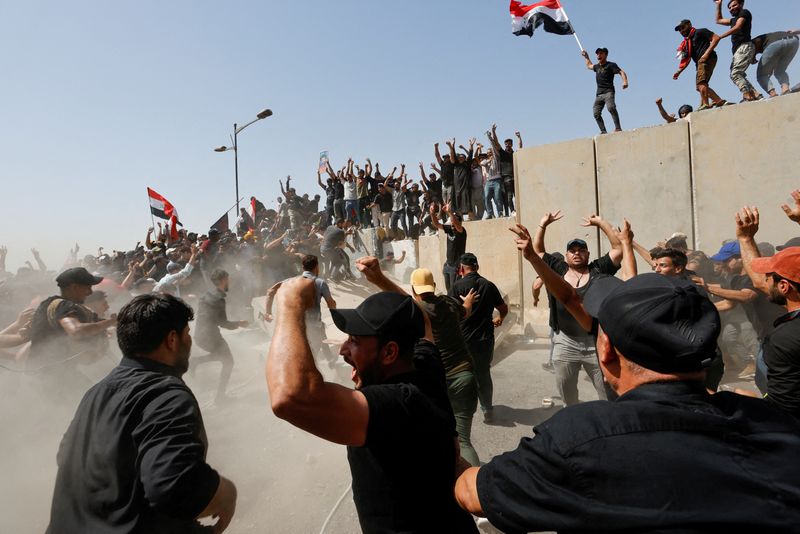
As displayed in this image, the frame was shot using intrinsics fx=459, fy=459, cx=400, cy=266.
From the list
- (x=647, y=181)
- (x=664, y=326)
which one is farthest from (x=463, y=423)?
(x=647, y=181)

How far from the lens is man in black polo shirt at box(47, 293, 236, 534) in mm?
1672

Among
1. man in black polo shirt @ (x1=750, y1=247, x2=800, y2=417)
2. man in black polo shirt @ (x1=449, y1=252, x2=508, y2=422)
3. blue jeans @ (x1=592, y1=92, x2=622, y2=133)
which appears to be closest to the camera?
man in black polo shirt @ (x1=750, y1=247, x2=800, y2=417)

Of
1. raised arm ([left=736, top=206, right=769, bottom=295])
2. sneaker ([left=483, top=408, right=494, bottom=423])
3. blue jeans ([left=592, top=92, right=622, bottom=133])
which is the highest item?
blue jeans ([left=592, top=92, right=622, bottom=133])

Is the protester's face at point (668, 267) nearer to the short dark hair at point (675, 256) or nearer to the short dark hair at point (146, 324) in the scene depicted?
the short dark hair at point (675, 256)

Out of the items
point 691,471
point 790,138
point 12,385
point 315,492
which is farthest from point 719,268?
point 12,385

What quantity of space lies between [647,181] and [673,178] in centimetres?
37

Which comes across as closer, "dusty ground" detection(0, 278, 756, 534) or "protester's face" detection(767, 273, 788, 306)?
"protester's face" detection(767, 273, 788, 306)

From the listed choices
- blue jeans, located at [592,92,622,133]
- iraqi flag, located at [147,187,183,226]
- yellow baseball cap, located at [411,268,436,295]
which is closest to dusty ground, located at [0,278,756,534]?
yellow baseball cap, located at [411,268,436,295]

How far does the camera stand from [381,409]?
1.44 meters

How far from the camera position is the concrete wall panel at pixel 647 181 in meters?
7.37

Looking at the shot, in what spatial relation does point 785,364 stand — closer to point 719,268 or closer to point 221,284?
point 719,268

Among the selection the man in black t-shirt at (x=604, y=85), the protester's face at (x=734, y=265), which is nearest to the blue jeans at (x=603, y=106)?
the man in black t-shirt at (x=604, y=85)

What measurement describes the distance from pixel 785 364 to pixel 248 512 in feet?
12.1

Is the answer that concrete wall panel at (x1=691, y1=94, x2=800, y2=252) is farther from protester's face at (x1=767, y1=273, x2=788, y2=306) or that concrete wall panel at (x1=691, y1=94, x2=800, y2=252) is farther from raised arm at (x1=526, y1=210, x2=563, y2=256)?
protester's face at (x1=767, y1=273, x2=788, y2=306)
